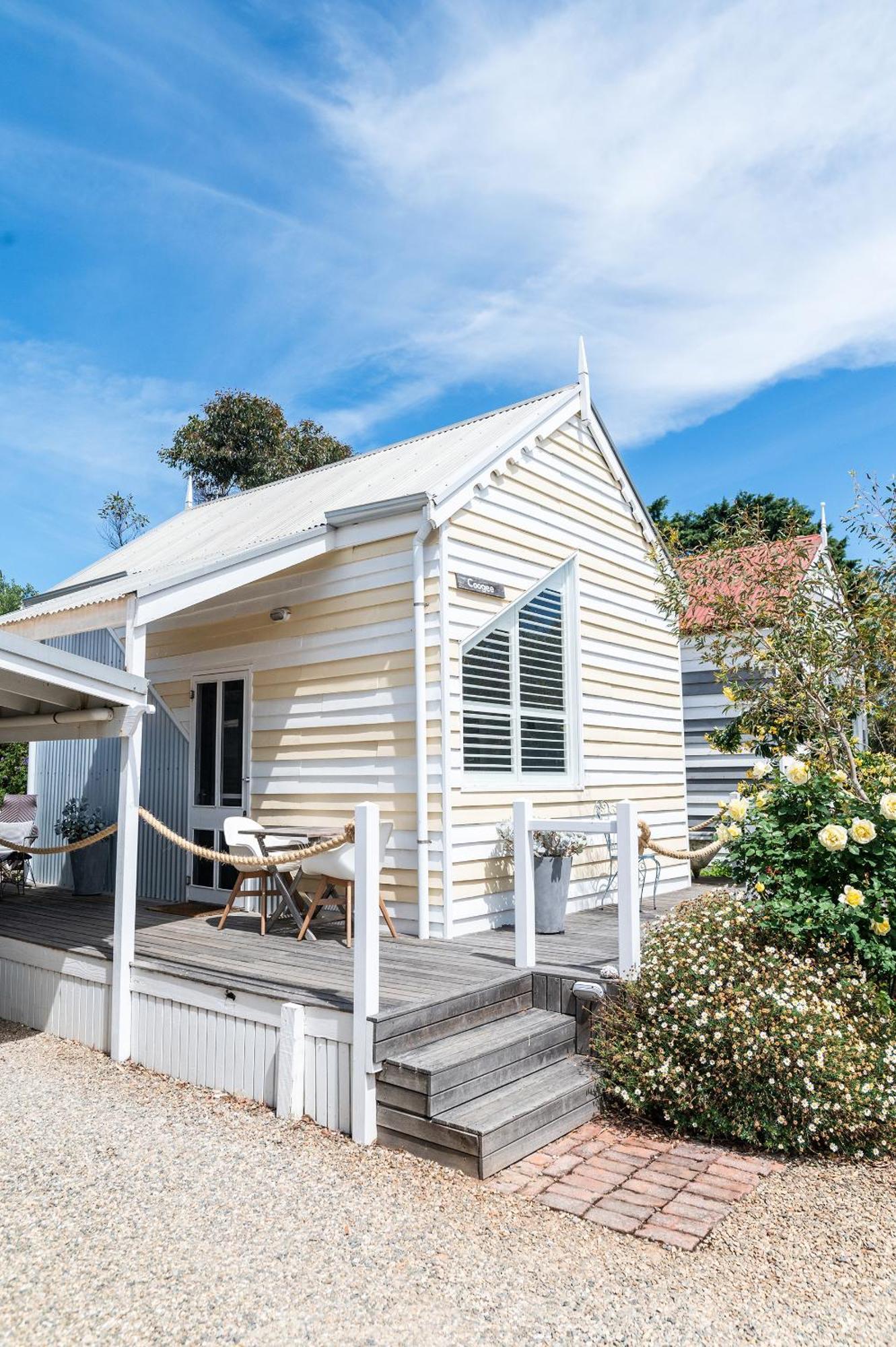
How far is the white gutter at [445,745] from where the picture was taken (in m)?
6.97

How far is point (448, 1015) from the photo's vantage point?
5.03 metres

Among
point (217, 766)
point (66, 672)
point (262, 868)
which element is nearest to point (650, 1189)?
→ point (262, 868)

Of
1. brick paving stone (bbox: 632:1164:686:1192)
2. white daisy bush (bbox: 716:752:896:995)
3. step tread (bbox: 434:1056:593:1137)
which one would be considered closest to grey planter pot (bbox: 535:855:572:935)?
white daisy bush (bbox: 716:752:896:995)

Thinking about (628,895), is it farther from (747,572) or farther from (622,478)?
(622,478)

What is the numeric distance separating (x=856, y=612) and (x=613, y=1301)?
586cm

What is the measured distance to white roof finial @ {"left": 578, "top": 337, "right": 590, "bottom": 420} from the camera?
9.37 metres

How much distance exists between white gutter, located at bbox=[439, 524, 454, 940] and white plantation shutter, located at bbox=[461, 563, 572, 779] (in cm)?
32

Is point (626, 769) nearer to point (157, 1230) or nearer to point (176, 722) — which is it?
point (176, 722)

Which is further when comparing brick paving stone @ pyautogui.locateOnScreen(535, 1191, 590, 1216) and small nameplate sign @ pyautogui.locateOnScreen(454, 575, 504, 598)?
small nameplate sign @ pyautogui.locateOnScreen(454, 575, 504, 598)

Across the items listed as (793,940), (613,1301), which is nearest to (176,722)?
(793,940)

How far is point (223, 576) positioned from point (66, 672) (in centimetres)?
165

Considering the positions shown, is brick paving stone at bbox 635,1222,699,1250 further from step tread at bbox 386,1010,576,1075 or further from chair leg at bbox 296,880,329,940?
chair leg at bbox 296,880,329,940

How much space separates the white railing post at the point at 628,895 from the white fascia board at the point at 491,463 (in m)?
2.92

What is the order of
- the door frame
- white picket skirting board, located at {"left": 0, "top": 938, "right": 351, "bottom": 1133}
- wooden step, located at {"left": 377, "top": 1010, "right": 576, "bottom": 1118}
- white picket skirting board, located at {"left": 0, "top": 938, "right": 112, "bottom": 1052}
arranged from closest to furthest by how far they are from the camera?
wooden step, located at {"left": 377, "top": 1010, "right": 576, "bottom": 1118}, white picket skirting board, located at {"left": 0, "top": 938, "right": 351, "bottom": 1133}, white picket skirting board, located at {"left": 0, "top": 938, "right": 112, "bottom": 1052}, the door frame
